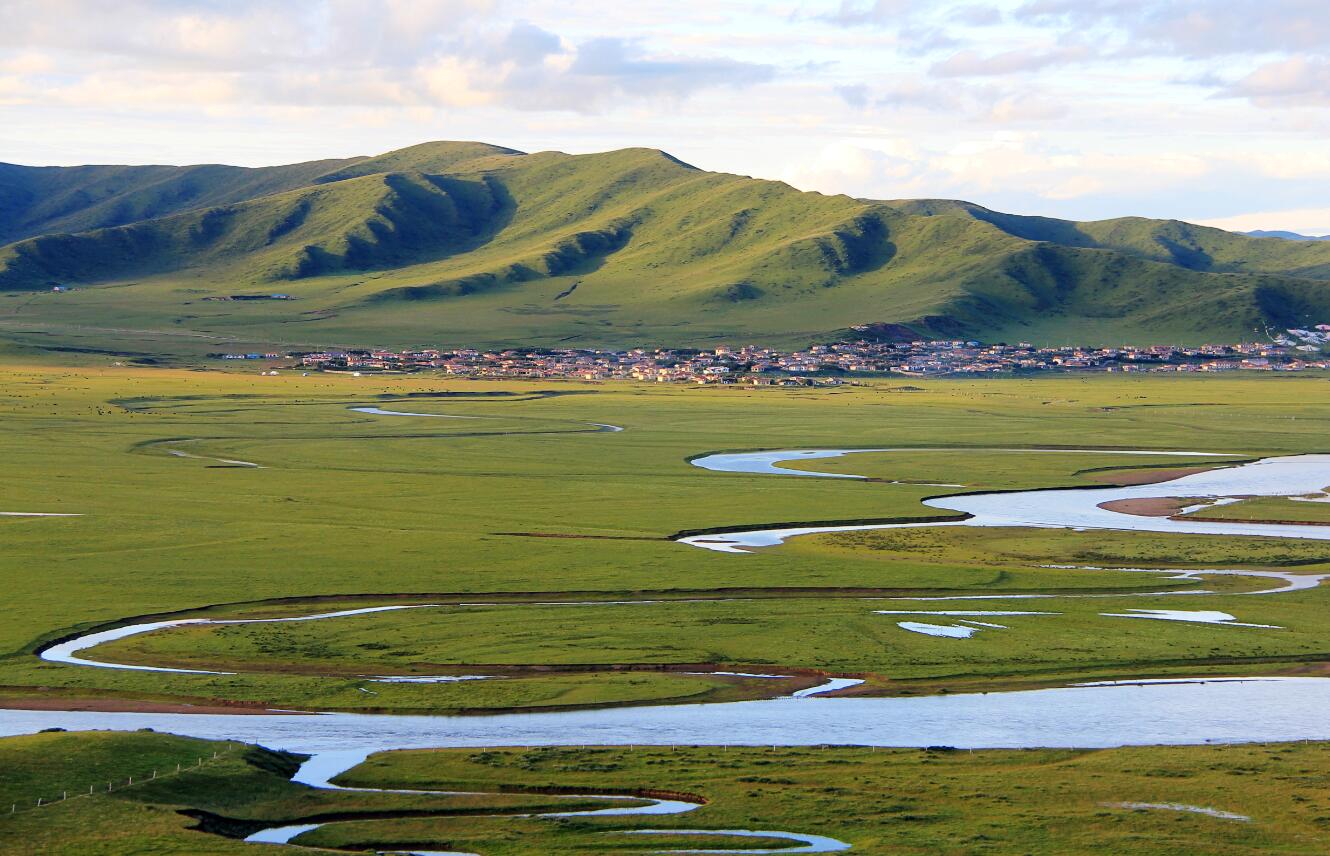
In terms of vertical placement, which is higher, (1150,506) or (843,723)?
(1150,506)

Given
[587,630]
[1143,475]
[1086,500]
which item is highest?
[1143,475]

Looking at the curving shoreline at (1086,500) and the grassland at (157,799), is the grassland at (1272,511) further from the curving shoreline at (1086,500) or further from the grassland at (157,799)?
the grassland at (157,799)

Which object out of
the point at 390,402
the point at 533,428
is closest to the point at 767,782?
the point at 533,428

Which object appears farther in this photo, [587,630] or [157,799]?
[587,630]

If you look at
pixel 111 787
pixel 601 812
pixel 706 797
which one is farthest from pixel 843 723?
pixel 111 787

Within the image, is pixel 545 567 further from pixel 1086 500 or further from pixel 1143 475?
pixel 1143 475

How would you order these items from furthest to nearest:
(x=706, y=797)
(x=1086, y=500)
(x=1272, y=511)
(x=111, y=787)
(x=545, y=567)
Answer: (x=1086, y=500) → (x=1272, y=511) → (x=545, y=567) → (x=706, y=797) → (x=111, y=787)
